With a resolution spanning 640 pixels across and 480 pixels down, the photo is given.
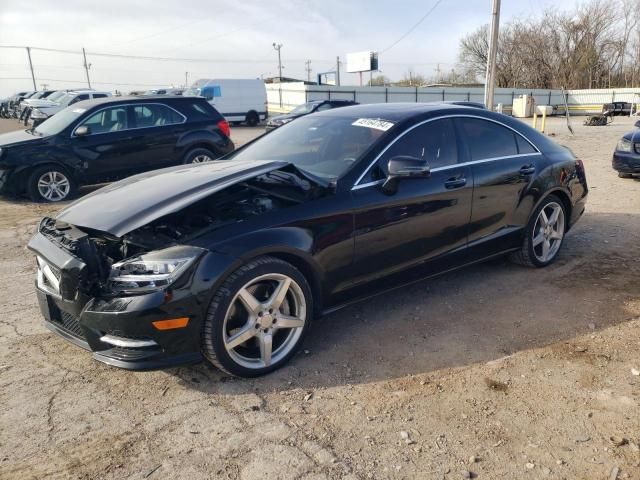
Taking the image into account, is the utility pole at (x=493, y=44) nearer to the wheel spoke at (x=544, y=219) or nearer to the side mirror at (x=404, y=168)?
the wheel spoke at (x=544, y=219)

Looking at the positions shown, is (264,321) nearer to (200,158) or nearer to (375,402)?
(375,402)

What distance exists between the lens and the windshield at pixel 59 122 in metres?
8.57


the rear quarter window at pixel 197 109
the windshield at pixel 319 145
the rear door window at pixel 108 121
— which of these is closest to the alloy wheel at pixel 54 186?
the rear door window at pixel 108 121

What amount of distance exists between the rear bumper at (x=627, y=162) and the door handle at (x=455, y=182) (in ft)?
22.5

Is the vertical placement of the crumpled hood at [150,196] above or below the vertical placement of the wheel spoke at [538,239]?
above

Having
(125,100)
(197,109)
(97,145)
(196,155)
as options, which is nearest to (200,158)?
(196,155)

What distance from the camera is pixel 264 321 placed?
309cm

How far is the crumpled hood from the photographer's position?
2963mm

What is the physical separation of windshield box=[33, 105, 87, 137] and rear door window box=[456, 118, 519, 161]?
6.97m

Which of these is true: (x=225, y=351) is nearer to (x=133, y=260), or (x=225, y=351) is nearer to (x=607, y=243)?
(x=133, y=260)

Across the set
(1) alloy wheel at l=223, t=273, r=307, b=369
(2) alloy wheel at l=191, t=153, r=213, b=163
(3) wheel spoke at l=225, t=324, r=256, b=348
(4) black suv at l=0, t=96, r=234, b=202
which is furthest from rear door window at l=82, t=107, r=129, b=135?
(3) wheel spoke at l=225, t=324, r=256, b=348

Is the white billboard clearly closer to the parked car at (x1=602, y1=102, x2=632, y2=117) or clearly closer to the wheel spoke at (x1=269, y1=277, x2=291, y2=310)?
the parked car at (x1=602, y1=102, x2=632, y2=117)

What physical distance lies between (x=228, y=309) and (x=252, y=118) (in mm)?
26945

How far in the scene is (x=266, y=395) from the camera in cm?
295
